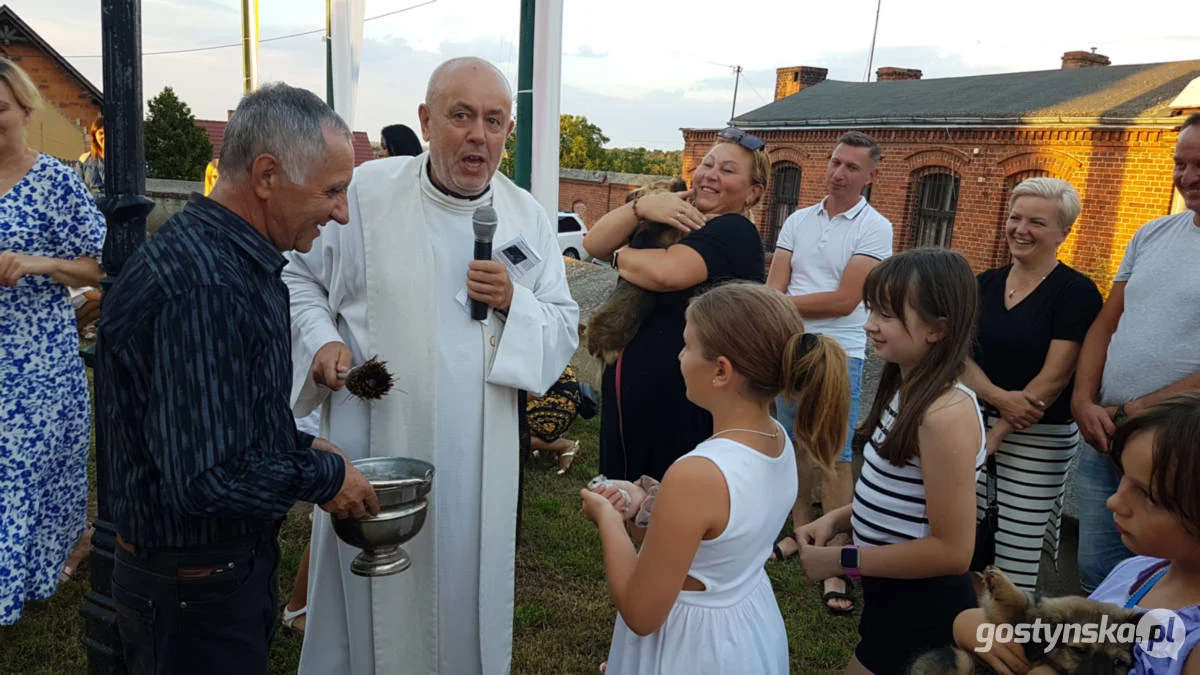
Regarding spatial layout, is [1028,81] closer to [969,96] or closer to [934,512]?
[969,96]

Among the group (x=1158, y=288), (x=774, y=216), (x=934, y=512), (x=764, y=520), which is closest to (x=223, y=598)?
(x=764, y=520)

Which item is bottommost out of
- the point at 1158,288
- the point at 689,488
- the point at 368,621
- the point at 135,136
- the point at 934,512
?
the point at 368,621

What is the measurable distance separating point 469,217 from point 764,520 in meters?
1.58

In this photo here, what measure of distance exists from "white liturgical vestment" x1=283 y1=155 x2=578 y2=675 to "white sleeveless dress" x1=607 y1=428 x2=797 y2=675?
0.95 metres

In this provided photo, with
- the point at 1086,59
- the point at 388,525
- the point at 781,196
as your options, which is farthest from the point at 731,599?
the point at 1086,59

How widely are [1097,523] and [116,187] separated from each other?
12.5ft

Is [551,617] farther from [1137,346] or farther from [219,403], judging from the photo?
[1137,346]

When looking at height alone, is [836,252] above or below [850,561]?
above

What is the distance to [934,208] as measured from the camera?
2084cm

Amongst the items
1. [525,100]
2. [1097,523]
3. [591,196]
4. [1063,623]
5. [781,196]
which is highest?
[525,100]

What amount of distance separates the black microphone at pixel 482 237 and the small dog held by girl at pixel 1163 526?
1.73m

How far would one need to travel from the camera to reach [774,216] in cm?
2516

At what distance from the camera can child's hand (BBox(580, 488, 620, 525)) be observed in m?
1.97

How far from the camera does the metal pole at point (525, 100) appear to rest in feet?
15.6
